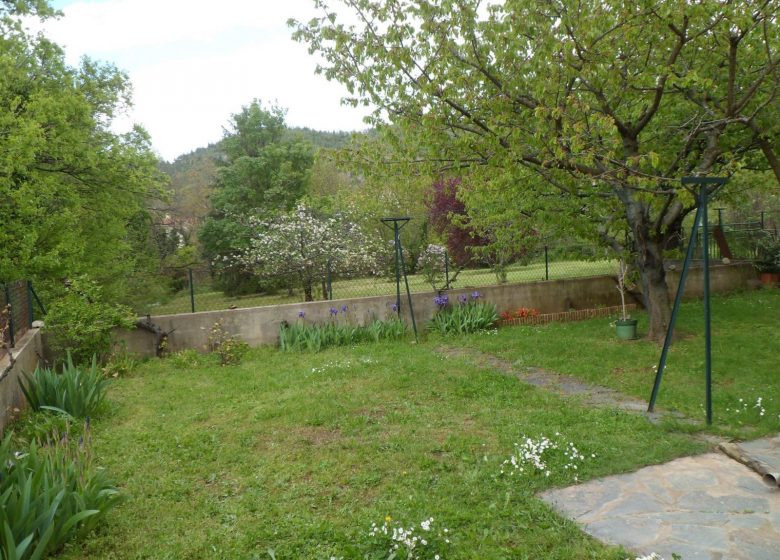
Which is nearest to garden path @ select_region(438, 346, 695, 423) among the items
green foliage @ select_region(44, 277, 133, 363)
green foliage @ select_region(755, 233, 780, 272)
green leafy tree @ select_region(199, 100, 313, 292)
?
green foliage @ select_region(44, 277, 133, 363)

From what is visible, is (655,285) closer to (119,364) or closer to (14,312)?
(119,364)

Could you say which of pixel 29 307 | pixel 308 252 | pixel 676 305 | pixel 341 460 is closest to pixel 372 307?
pixel 308 252

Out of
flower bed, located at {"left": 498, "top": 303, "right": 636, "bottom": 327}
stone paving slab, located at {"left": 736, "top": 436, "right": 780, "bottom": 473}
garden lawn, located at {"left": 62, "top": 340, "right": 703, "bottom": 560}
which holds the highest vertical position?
flower bed, located at {"left": 498, "top": 303, "right": 636, "bottom": 327}

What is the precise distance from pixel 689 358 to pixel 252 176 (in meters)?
22.4

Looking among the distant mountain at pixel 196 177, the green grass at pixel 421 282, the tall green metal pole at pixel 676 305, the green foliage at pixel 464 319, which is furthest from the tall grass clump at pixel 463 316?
the distant mountain at pixel 196 177

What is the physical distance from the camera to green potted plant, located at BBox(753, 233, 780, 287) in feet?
40.9

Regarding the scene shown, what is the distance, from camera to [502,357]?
8.06 metres

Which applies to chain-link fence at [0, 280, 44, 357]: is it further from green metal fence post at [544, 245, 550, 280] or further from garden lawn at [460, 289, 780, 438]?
green metal fence post at [544, 245, 550, 280]

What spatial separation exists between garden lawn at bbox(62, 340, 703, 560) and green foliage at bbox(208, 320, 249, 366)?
4.13ft

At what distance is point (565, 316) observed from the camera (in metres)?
10.7

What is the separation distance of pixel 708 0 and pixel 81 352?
364 inches

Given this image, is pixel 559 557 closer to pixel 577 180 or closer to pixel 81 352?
pixel 577 180

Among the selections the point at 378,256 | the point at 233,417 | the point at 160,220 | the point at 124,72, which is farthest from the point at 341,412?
the point at 160,220

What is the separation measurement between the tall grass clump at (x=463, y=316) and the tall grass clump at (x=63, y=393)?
228 inches
